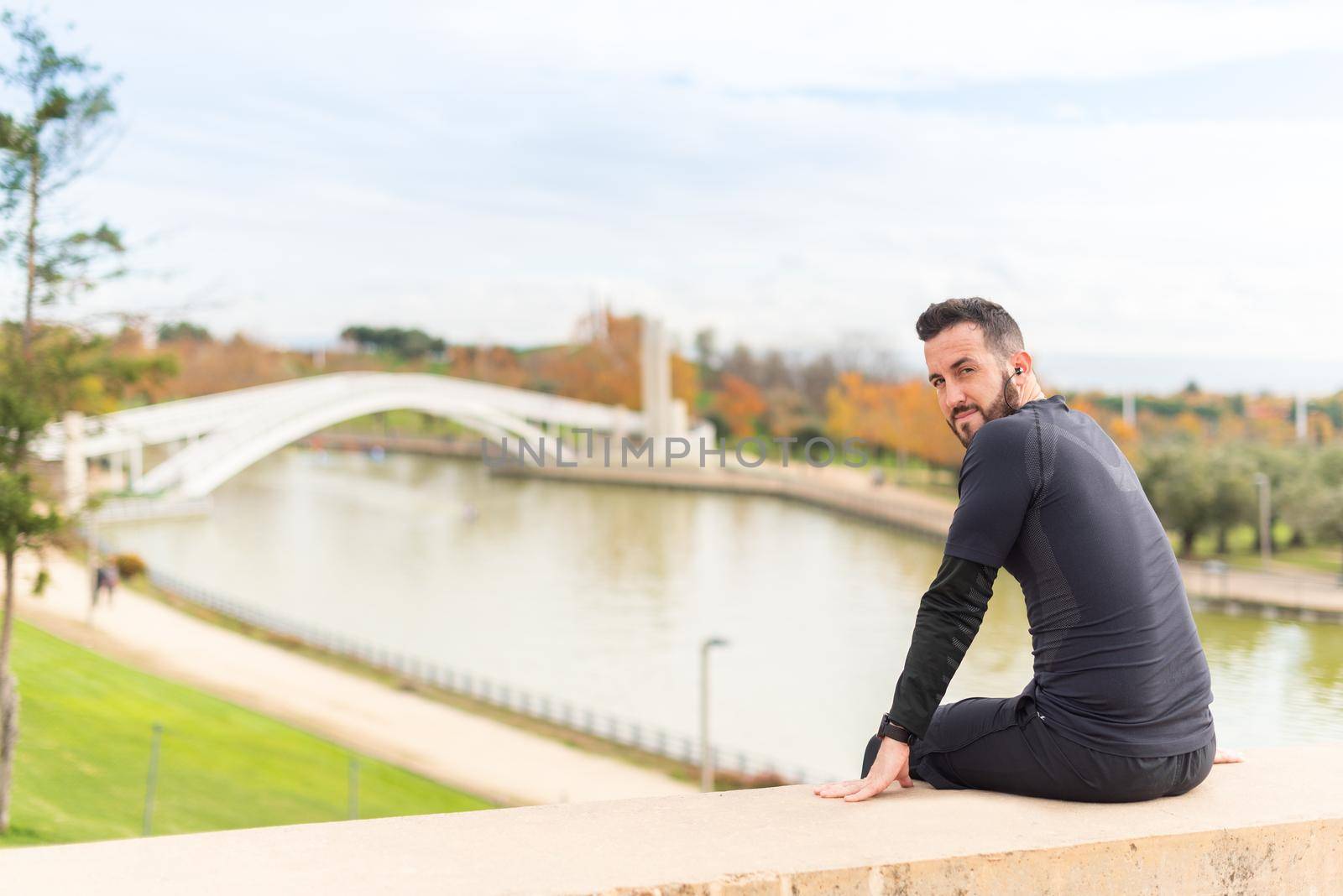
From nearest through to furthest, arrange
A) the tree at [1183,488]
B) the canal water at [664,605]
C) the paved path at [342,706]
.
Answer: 1. the paved path at [342,706]
2. the canal water at [664,605]
3. the tree at [1183,488]

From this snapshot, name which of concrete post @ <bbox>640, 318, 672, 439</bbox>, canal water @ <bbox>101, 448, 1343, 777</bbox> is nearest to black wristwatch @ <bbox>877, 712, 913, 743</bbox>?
canal water @ <bbox>101, 448, 1343, 777</bbox>

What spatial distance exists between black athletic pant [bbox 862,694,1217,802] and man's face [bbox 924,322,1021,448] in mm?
361

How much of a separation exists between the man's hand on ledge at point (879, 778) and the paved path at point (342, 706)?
6607mm

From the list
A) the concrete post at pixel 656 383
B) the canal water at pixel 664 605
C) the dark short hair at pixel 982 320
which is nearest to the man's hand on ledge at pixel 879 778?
the dark short hair at pixel 982 320

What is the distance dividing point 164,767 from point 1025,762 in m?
9.40

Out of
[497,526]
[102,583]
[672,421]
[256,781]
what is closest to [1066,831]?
[256,781]

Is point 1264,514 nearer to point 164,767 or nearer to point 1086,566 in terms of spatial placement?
Result: point 164,767

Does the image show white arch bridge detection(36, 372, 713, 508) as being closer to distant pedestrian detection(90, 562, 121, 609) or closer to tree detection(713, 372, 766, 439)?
distant pedestrian detection(90, 562, 121, 609)

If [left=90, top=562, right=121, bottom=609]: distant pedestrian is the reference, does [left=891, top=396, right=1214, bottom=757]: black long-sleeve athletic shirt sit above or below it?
above

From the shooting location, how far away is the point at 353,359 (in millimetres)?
61750

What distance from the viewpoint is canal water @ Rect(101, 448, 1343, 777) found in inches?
495

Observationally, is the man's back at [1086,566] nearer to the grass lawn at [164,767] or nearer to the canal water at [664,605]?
the grass lawn at [164,767]

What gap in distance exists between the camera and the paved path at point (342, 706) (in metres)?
10.2

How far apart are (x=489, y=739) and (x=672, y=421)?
27828mm
